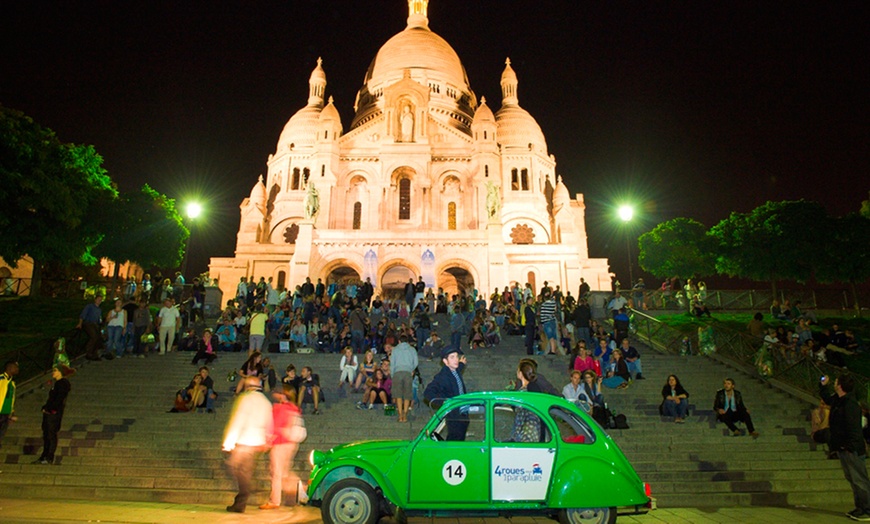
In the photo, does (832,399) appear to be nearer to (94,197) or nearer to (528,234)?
(94,197)

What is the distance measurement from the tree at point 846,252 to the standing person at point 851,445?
82.4ft

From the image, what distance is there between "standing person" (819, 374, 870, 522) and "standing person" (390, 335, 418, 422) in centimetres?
679

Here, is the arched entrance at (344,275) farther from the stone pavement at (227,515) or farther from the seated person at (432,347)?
the stone pavement at (227,515)

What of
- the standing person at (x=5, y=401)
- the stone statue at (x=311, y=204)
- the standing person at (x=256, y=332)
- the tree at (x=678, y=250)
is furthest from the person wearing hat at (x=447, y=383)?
the tree at (x=678, y=250)

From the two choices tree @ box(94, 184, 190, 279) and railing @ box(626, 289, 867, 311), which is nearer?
railing @ box(626, 289, 867, 311)

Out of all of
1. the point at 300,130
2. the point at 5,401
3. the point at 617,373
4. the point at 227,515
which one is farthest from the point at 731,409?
the point at 300,130

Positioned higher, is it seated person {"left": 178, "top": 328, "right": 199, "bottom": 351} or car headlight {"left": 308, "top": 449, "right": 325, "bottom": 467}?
seated person {"left": 178, "top": 328, "right": 199, "bottom": 351}

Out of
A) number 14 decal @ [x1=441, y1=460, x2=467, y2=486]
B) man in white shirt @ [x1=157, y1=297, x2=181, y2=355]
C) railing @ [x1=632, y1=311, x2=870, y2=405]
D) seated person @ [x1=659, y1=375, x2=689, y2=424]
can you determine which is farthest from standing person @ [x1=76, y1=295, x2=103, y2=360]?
railing @ [x1=632, y1=311, x2=870, y2=405]

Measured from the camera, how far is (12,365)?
9.09m

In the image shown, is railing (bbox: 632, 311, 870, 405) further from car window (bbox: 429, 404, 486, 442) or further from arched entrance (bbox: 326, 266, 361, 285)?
arched entrance (bbox: 326, 266, 361, 285)

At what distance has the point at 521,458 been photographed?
555cm

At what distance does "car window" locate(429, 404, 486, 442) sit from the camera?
568 cm

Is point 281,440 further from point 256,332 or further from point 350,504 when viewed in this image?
point 256,332

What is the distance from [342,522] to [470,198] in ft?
113
